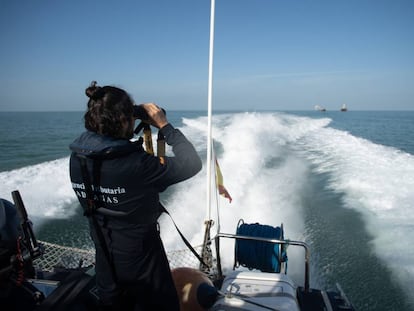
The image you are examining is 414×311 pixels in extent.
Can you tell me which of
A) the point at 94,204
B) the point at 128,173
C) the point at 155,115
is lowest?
the point at 94,204

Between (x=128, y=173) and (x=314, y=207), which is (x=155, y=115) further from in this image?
(x=314, y=207)

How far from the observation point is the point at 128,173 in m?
1.13

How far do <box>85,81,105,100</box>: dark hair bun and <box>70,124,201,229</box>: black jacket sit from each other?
Result: 0.49 ft

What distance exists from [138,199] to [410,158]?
37.4 ft

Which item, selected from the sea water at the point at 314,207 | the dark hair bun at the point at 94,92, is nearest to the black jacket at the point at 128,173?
the dark hair bun at the point at 94,92

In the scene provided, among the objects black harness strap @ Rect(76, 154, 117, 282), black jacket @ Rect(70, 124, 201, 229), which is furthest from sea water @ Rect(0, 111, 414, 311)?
black jacket @ Rect(70, 124, 201, 229)

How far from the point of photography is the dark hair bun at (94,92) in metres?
1.16

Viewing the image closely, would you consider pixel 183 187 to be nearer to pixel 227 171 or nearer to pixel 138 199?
pixel 227 171

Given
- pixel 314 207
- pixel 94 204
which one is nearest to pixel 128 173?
pixel 94 204

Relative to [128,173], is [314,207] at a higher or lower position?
lower

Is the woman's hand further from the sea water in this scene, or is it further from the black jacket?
the sea water

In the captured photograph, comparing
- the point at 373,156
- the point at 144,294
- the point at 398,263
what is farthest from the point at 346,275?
the point at 373,156

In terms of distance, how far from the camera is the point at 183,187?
7703mm

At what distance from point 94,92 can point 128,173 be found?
354 mm
